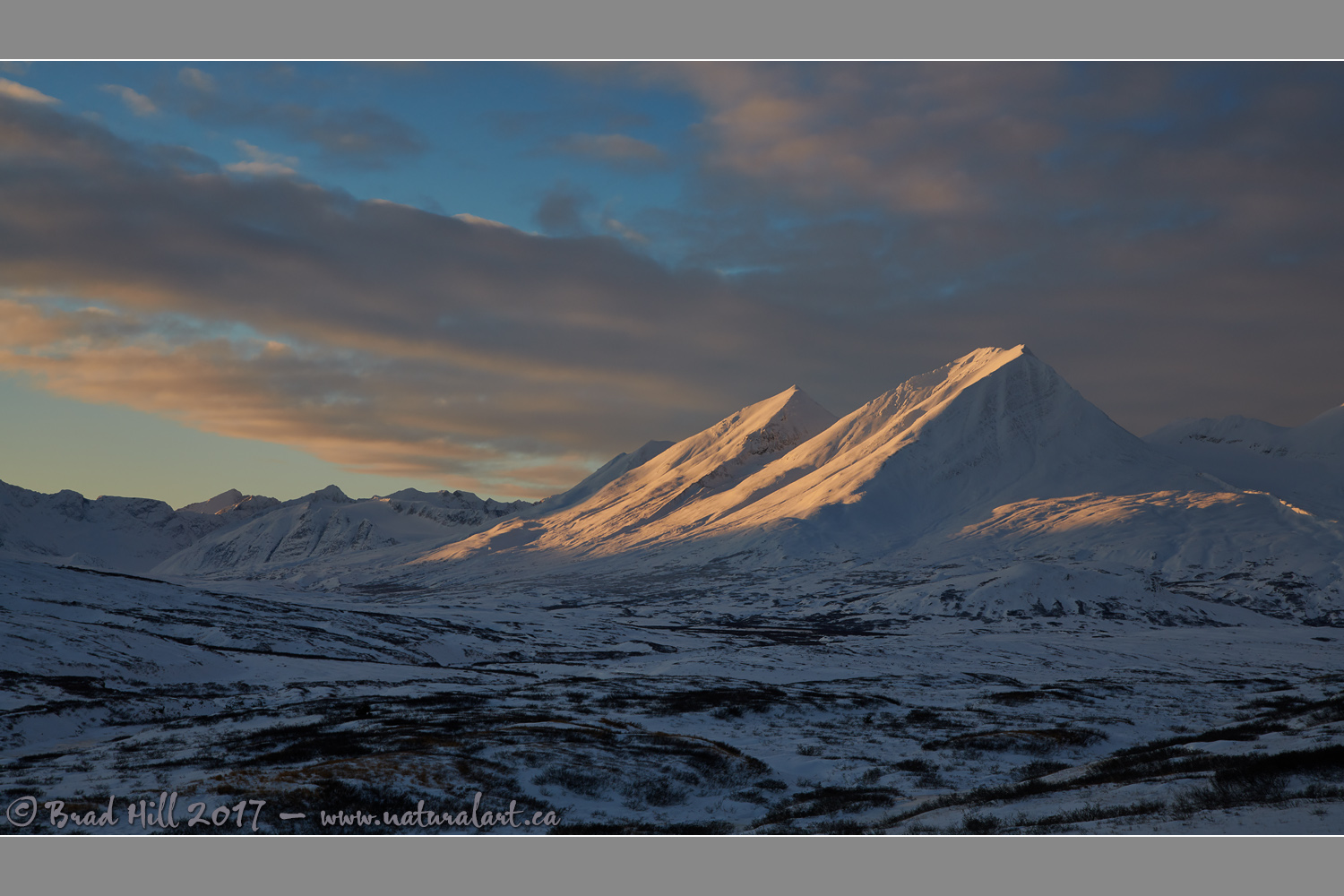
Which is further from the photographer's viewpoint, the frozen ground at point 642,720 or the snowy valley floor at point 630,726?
the frozen ground at point 642,720

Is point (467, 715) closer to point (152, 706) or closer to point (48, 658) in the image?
point (152, 706)

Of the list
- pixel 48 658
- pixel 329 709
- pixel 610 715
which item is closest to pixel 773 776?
pixel 610 715

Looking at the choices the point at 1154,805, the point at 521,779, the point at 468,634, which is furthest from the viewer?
the point at 468,634

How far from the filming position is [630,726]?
43031 mm

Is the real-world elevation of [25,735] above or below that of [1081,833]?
below

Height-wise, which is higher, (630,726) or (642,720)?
(630,726)

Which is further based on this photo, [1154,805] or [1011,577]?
[1011,577]

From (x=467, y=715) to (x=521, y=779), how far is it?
15.8 metres

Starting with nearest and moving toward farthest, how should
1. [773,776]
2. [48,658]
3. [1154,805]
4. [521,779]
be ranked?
[1154,805], [521,779], [773,776], [48,658]

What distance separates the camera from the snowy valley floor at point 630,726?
24547 millimetres

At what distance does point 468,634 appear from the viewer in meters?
98.8

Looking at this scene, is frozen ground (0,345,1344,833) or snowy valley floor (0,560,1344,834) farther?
frozen ground (0,345,1344,833)

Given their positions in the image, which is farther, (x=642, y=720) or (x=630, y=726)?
(x=642, y=720)

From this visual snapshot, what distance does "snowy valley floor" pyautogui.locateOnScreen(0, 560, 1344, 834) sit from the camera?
24.5 m
